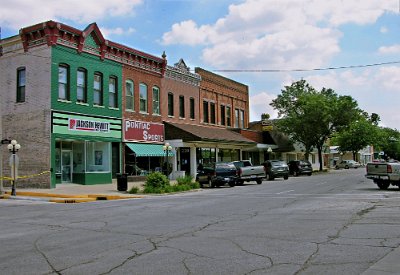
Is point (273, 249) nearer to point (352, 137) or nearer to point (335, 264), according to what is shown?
point (335, 264)

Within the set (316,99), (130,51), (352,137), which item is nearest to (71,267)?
(130,51)

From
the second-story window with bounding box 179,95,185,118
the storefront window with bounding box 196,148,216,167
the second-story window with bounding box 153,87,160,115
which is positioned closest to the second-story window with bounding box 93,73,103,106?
the second-story window with bounding box 153,87,160,115

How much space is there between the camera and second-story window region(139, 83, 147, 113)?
32844mm

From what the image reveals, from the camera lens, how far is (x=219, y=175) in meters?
28.0

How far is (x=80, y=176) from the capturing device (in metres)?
27.6

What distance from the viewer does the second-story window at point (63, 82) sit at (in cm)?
2622

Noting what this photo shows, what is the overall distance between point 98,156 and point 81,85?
4.75 metres

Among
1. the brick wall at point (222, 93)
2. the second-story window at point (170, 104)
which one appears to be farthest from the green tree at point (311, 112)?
the second-story window at point (170, 104)

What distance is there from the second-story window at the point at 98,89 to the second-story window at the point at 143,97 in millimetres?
4154

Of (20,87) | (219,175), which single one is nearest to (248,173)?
(219,175)

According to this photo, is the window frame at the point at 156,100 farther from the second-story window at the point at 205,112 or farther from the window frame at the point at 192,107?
the second-story window at the point at 205,112

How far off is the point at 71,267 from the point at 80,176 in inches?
849

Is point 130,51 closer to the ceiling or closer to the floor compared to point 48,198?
closer to the ceiling

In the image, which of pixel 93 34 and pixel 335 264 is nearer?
pixel 335 264
